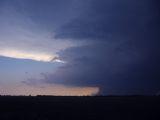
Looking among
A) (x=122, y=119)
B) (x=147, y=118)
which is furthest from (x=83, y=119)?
(x=147, y=118)

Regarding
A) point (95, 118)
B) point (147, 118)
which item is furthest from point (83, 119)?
point (147, 118)

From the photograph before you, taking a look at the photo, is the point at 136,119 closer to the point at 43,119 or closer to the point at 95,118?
the point at 95,118

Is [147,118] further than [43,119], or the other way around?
[147,118]

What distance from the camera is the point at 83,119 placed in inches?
3258

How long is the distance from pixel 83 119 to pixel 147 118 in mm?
15733

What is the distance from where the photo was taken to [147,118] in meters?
85.2

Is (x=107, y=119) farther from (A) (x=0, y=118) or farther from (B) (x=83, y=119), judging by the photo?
(A) (x=0, y=118)

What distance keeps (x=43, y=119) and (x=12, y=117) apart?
9078 mm

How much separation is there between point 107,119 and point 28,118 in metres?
18.6

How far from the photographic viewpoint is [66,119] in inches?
3243

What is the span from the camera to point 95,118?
3334 inches

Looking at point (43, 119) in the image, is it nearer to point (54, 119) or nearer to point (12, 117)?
point (54, 119)

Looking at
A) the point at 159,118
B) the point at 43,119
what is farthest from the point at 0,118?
the point at 159,118

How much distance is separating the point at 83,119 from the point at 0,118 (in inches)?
763
